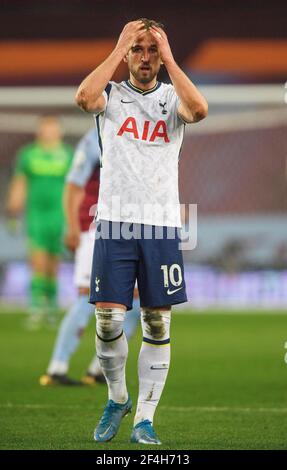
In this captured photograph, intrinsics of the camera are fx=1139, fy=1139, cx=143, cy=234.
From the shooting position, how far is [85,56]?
76.1 ft

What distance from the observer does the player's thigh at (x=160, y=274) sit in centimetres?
525

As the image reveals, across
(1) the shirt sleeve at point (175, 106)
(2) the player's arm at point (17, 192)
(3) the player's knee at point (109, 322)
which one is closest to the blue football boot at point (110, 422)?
(3) the player's knee at point (109, 322)

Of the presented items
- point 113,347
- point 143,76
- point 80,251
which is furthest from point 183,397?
point 143,76

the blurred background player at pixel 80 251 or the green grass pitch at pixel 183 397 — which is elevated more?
the blurred background player at pixel 80 251

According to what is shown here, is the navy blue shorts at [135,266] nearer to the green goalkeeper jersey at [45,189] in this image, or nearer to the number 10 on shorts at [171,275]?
the number 10 on shorts at [171,275]

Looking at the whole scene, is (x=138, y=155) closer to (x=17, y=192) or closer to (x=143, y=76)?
(x=143, y=76)

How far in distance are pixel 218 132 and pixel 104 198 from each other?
1162 cm

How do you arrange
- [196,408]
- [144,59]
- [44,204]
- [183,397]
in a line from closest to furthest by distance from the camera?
[144,59]
[196,408]
[183,397]
[44,204]

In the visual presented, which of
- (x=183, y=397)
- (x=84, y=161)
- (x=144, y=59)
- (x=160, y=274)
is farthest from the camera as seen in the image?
(x=84, y=161)

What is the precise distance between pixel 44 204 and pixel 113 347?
27.7 feet

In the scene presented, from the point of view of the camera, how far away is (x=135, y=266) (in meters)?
5.30

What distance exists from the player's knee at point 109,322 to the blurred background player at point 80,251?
2204 millimetres

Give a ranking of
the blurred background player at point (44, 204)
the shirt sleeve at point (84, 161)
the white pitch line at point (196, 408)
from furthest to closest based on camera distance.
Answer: the blurred background player at point (44, 204)
the shirt sleeve at point (84, 161)
the white pitch line at point (196, 408)

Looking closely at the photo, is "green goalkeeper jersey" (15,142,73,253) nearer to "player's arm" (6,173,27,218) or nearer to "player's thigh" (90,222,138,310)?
"player's arm" (6,173,27,218)
